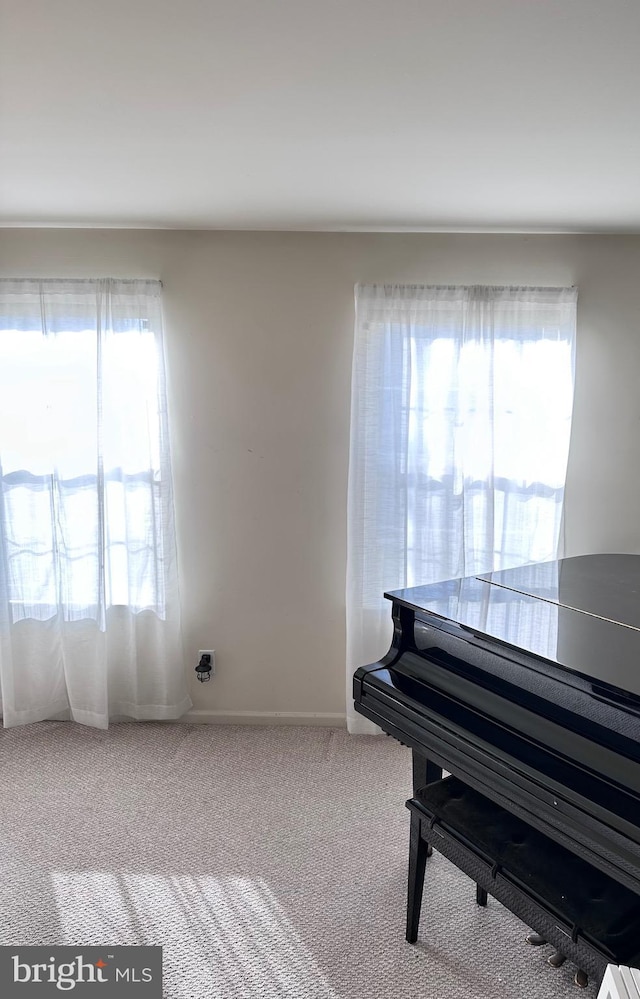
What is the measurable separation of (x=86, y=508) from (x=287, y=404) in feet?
3.62

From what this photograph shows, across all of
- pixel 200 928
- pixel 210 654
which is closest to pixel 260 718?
pixel 210 654

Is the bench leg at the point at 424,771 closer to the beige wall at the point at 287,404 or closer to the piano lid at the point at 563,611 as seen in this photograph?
the piano lid at the point at 563,611

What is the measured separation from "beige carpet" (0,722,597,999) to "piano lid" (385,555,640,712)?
3.32 ft

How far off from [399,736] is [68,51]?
194cm

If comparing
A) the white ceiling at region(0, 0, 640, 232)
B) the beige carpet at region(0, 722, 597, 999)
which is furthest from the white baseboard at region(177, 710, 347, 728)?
the white ceiling at region(0, 0, 640, 232)

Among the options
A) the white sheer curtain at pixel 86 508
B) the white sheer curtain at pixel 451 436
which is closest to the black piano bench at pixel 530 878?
the white sheer curtain at pixel 451 436

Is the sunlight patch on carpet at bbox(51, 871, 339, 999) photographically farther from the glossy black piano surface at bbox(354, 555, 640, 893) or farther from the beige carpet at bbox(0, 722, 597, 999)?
the glossy black piano surface at bbox(354, 555, 640, 893)

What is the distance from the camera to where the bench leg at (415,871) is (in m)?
1.95

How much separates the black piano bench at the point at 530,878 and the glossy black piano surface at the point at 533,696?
8.0 inches

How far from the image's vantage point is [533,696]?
5.53 feet

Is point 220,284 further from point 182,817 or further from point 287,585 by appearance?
point 182,817

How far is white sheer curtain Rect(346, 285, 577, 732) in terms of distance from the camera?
3.06 meters

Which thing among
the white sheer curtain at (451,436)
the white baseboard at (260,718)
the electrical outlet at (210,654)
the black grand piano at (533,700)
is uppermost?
the white sheer curtain at (451,436)

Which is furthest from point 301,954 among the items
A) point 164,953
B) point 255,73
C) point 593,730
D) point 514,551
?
point 255,73
